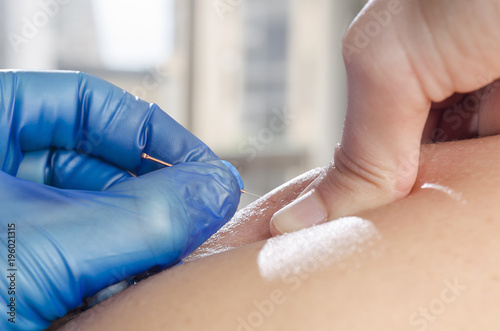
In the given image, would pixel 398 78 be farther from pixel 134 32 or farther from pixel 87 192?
pixel 134 32

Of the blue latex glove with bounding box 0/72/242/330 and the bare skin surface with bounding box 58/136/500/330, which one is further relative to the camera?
the blue latex glove with bounding box 0/72/242/330

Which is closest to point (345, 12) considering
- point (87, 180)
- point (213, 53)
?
point (213, 53)

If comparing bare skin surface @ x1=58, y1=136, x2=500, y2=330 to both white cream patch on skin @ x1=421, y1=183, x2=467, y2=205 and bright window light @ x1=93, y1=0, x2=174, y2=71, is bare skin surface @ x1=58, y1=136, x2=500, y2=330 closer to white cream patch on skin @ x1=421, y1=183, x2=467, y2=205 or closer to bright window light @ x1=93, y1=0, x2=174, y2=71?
white cream patch on skin @ x1=421, y1=183, x2=467, y2=205

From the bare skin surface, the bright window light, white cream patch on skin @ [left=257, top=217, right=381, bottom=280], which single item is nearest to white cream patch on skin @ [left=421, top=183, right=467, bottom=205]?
the bare skin surface

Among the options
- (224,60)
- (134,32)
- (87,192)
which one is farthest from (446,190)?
(224,60)

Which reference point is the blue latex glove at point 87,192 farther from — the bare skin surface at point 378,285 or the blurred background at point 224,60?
the blurred background at point 224,60

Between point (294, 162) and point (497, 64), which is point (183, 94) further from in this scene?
point (497, 64)

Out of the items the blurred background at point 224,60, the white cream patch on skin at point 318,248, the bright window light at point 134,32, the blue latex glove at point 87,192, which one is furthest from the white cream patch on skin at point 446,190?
the bright window light at point 134,32
